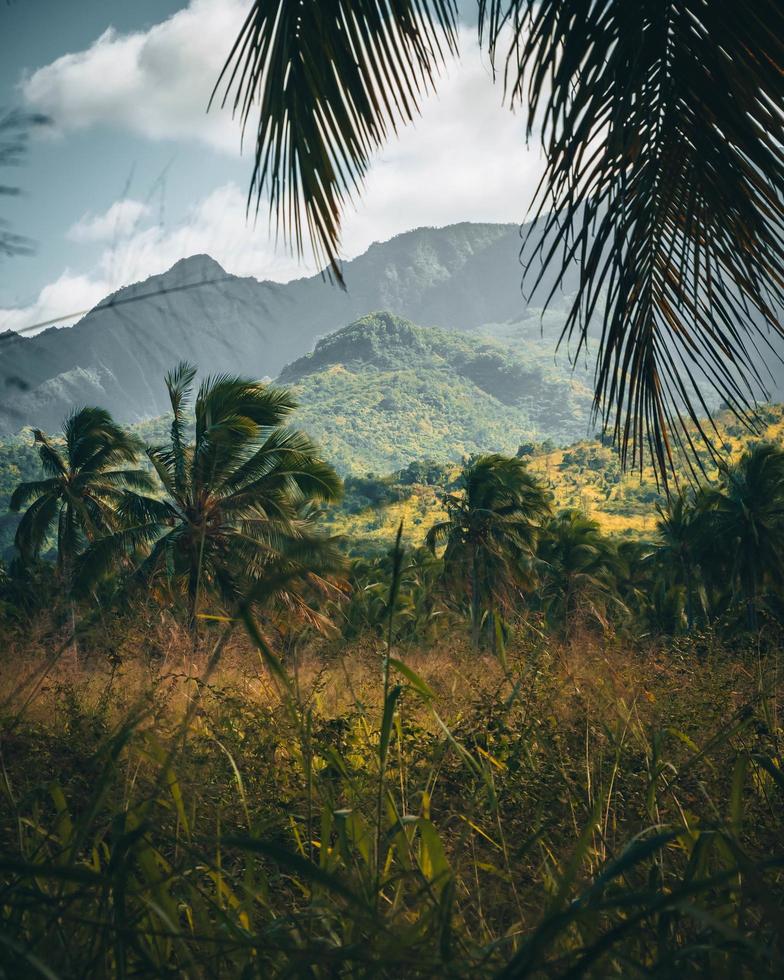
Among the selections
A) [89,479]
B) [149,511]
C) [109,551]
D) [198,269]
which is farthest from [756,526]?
[198,269]

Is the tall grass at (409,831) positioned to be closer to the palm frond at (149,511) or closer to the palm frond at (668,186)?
the palm frond at (668,186)

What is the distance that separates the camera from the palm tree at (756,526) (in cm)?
2697

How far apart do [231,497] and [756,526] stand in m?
21.0

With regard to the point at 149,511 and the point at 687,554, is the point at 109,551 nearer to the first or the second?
the point at 149,511

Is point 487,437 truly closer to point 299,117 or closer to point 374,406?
point 374,406

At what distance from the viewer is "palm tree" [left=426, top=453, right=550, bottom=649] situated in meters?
27.8

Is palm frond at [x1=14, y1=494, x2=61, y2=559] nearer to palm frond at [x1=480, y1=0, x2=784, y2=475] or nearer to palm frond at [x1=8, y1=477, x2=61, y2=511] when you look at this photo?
palm frond at [x1=8, y1=477, x2=61, y2=511]

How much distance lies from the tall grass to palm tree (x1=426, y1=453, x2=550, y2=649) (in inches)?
909

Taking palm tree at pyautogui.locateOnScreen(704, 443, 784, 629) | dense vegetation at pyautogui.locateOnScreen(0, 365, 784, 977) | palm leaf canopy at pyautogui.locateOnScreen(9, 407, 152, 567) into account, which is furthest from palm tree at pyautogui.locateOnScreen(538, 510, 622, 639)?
dense vegetation at pyautogui.locateOnScreen(0, 365, 784, 977)

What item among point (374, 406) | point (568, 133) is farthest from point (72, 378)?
point (374, 406)

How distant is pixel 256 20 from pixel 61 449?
2254 cm

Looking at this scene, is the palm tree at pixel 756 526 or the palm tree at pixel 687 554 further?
the palm tree at pixel 687 554

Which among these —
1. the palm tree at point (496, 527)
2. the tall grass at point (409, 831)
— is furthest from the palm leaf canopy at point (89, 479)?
the tall grass at point (409, 831)

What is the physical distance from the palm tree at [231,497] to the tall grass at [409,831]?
878cm
